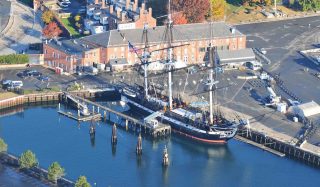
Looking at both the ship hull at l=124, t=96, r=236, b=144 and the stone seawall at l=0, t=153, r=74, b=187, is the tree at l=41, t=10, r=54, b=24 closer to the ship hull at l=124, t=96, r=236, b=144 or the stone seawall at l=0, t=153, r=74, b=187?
the ship hull at l=124, t=96, r=236, b=144

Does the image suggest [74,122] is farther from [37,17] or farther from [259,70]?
[37,17]

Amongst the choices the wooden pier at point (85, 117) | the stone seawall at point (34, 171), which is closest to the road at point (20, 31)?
the wooden pier at point (85, 117)

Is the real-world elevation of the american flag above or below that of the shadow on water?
above

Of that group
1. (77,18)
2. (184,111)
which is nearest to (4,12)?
(77,18)

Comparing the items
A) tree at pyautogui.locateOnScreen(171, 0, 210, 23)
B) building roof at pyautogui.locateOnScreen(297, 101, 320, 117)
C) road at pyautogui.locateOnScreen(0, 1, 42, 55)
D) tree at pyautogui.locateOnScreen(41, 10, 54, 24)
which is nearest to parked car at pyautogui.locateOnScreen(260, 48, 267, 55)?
tree at pyautogui.locateOnScreen(171, 0, 210, 23)

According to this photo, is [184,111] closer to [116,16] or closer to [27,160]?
[27,160]

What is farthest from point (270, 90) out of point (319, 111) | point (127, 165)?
point (127, 165)
